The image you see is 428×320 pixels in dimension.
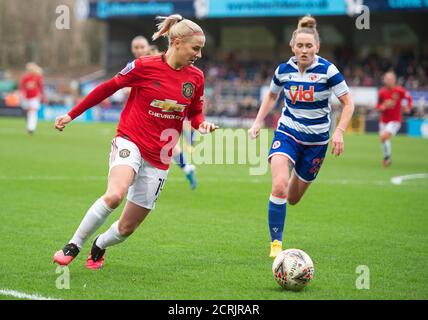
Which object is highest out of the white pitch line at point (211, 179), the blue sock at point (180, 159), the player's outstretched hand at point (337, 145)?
the player's outstretched hand at point (337, 145)

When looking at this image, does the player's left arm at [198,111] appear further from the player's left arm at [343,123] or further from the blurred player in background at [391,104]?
the blurred player in background at [391,104]

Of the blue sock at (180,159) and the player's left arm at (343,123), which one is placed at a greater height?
the player's left arm at (343,123)

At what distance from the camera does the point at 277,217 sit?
813 centimetres

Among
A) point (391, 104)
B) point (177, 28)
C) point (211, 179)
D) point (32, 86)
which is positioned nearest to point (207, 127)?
point (177, 28)

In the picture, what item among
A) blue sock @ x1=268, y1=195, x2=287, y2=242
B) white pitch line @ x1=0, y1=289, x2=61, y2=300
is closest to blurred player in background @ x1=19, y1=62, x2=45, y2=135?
blue sock @ x1=268, y1=195, x2=287, y2=242

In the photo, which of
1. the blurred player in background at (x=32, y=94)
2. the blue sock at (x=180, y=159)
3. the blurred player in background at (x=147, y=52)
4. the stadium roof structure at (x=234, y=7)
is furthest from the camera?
the stadium roof structure at (x=234, y=7)

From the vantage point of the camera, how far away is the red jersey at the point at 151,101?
696 centimetres

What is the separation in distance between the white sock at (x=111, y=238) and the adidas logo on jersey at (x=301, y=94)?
99.6 inches

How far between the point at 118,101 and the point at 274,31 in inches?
447

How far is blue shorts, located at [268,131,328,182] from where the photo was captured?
8.38 meters

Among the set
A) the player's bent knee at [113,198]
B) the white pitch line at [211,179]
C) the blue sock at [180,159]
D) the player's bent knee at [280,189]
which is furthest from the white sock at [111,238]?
the white pitch line at [211,179]

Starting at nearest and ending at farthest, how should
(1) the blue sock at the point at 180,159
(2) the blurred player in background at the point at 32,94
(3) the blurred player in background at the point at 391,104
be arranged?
1. (1) the blue sock at the point at 180,159
2. (3) the blurred player in background at the point at 391,104
3. (2) the blurred player in background at the point at 32,94

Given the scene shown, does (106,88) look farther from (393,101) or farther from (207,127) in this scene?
(393,101)
